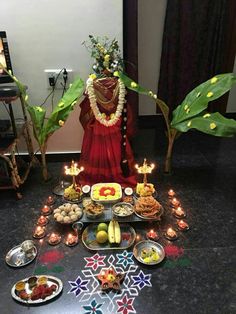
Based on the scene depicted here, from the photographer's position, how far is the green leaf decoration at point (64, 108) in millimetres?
2154

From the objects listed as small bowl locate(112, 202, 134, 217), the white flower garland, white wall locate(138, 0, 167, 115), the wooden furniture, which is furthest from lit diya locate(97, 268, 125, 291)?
white wall locate(138, 0, 167, 115)

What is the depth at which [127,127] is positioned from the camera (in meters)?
2.33

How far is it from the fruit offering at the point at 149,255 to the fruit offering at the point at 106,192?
466 mm

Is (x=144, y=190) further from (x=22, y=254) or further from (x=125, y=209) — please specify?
(x=22, y=254)

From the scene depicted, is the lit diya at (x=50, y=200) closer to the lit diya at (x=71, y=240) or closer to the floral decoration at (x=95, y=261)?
the lit diya at (x=71, y=240)

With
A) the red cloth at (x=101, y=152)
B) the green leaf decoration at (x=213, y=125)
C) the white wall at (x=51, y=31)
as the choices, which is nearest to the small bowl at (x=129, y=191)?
the red cloth at (x=101, y=152)

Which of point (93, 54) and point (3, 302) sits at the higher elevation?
point (93, 54)

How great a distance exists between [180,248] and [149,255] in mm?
227

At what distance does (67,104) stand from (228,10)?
2339 mm

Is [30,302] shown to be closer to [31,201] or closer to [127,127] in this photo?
[31,201]

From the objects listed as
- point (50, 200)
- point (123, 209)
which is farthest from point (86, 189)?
point (123, 209)

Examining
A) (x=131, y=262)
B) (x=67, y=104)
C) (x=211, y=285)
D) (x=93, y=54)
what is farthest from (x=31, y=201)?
(x=211, y=285)

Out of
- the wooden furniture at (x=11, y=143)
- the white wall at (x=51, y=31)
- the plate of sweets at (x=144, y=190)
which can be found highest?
the white wall at (x=51, y=31)

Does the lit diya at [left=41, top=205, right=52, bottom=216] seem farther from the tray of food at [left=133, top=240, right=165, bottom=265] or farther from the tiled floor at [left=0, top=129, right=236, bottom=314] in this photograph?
the tray of food at [left=133, top=240, right=165, bottom=265]
